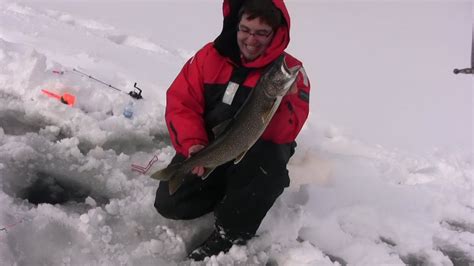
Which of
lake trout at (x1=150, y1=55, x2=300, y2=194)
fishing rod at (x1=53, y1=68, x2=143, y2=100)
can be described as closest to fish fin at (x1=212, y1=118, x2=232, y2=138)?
lake trout at (x1=150, y1=55, x2=300, y2=194)

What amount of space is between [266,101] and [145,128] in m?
1.97

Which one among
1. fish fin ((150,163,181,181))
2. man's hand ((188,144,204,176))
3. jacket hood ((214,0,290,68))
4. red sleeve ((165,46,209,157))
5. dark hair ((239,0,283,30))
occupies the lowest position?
fish fin ((150,163,181,181))

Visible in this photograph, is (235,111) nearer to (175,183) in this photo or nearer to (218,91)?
(218,91)

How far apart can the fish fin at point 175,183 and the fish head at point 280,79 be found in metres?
0.83

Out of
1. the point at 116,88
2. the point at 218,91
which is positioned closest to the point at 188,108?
the point at 218,91

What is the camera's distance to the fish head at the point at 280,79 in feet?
6.45

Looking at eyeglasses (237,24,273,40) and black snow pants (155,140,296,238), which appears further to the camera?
black snow pants (155,140,296,238)

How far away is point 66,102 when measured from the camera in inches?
145

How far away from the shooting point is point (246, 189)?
8.03ft

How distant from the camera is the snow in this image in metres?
2.66

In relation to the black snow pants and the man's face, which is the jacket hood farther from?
the black snow pants

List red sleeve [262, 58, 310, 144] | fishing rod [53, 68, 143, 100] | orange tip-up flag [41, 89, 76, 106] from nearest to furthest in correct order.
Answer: red sleeve [262, 58, 310, 144], orange tip-up flag [41, 89, 76, 106], fishing rod [53, 68, 143, 100]

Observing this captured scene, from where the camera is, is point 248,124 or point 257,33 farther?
point 257,33

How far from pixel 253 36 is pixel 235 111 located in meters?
0.50
